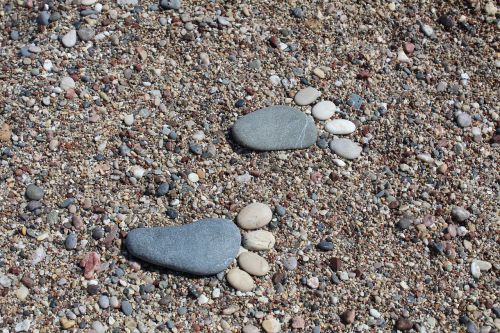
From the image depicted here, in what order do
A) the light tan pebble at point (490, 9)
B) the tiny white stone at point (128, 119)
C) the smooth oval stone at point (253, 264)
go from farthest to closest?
the light tan pebble at point (490, 9) < the tiny white stone at point (128, 119) < the smooth oval stone at point (253, 264)

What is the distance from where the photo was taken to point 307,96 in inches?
108

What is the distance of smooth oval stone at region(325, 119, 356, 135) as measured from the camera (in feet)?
8.76

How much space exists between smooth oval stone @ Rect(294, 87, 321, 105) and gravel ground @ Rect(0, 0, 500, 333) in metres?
0.03

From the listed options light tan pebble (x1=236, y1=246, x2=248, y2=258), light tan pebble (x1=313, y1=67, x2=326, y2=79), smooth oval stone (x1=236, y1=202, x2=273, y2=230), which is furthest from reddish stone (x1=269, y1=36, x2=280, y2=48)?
light tan pebble (x1=236, y1=246, x2=248, y2=258)

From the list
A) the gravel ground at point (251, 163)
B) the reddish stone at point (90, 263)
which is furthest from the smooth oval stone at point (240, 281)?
the reddish stone at point (90, 263)

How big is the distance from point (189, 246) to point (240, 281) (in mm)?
194

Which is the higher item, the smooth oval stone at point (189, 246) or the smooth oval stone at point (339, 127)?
the smooth oval stone at point (339, 127)

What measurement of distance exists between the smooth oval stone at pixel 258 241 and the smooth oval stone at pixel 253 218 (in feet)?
0.09

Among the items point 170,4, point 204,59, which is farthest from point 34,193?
point 170,4

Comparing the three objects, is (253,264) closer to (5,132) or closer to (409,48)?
(5,132)

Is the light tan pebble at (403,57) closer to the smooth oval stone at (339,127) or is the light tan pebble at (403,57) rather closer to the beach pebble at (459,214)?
the smooth oval stone at (339,127)

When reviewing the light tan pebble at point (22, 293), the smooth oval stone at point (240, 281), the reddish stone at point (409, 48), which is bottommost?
the light tan pebble at point (22, 293)

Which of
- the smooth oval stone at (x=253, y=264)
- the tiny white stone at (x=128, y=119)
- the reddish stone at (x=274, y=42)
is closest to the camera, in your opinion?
the smooth oval stone at (x=253, y=264)

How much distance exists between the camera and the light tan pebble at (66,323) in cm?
223
